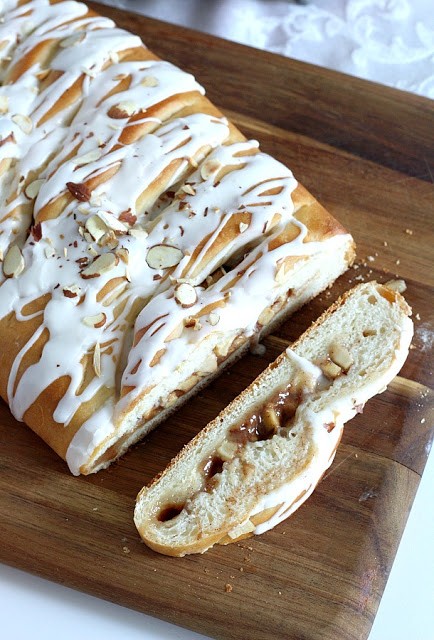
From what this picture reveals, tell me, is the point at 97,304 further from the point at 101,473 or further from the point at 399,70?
the point at 399,70

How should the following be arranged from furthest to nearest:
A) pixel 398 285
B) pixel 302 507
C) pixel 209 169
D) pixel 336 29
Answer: pixel 336 29, pixel 398 285, pixel 209 169, pixel 302 507

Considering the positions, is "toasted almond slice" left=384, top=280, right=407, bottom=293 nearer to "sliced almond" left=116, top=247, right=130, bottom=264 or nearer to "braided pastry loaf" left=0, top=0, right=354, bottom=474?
"braided pastry loaf" left=0, top=0, right=354, bottom=474

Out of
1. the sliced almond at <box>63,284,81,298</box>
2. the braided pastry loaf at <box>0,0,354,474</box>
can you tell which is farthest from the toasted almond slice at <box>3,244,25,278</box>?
the sliced almond at <box>63,284,81,298</box>

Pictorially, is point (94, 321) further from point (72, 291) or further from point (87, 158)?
point (87, 158)

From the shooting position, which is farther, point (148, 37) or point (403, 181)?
point (148, 37)

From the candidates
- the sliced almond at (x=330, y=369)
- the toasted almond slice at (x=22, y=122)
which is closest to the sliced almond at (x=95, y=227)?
the toasted almond slice at (x=22, y=122)

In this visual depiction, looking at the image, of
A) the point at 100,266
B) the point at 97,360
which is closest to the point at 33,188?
the point at 100,266

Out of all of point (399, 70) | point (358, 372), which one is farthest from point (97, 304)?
point (399, 70)

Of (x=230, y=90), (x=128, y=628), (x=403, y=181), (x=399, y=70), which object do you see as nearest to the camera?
(x=128, y=628)
